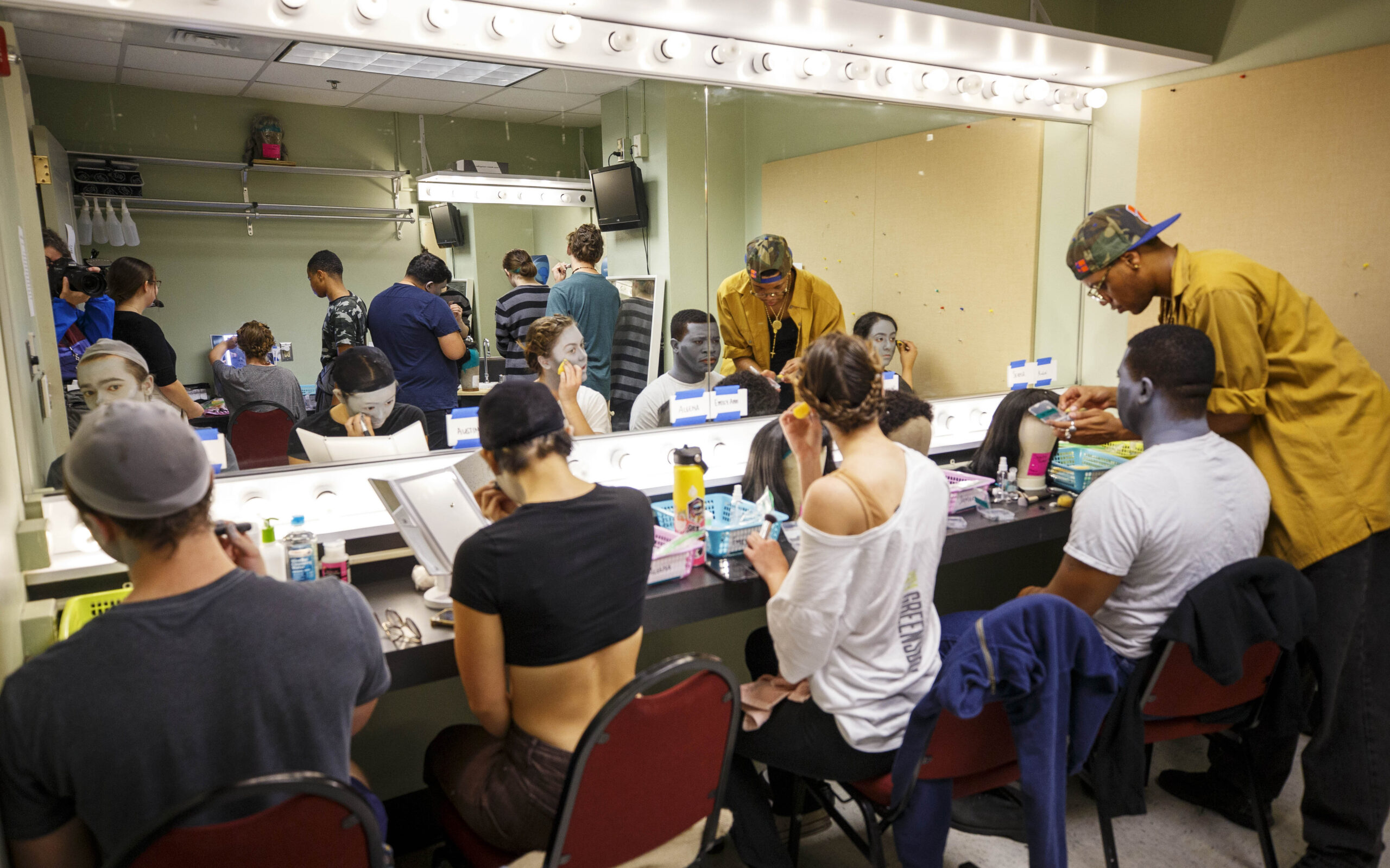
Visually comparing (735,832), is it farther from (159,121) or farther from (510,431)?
(159,121)

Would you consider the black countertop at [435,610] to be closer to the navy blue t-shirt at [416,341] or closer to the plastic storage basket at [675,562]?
the plastic storage basket at [675,562]

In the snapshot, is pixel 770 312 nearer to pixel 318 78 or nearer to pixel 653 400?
pixel 653 400

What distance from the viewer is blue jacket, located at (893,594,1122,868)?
4.52 ft

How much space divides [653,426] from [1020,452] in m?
1.15

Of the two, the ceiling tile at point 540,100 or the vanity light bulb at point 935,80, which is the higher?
the vanity light bulb at point 935,80

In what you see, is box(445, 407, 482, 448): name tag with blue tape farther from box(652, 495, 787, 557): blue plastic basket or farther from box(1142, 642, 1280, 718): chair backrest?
box(1142, 642, 1280, 718): chair backrest

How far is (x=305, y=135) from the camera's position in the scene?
2.17 meters

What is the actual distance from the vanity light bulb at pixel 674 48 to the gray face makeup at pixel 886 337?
124 cm

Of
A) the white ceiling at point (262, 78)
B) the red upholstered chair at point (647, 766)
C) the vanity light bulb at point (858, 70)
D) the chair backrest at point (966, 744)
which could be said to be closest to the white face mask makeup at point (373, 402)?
the white ceiling at point (262, 78)

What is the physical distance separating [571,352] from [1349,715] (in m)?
2.22

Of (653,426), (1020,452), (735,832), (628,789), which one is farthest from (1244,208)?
(628,789)

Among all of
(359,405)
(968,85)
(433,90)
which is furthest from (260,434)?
(968,85)

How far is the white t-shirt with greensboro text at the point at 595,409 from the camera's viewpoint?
2607mm

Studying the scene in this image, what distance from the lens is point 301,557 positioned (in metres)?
1.69
